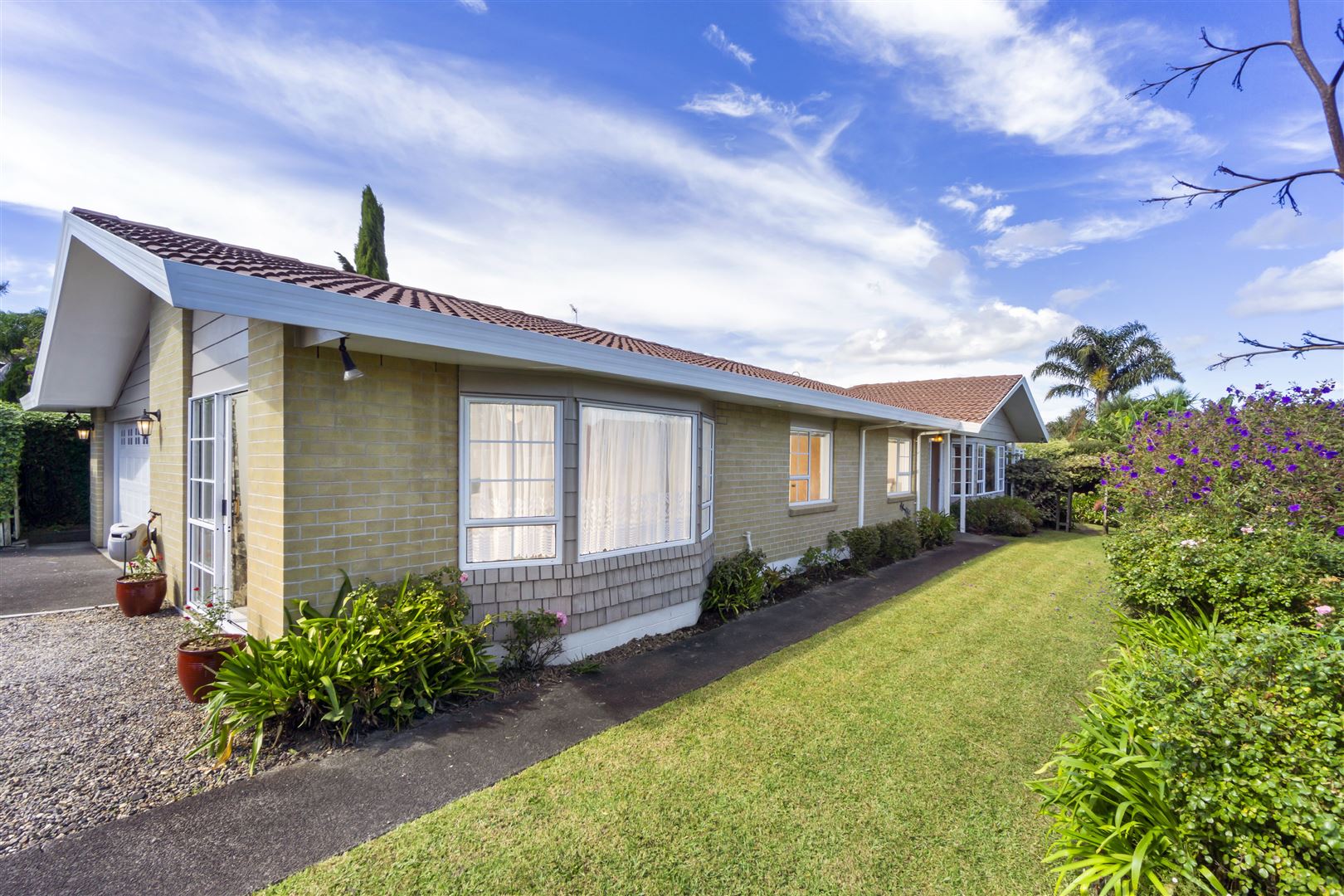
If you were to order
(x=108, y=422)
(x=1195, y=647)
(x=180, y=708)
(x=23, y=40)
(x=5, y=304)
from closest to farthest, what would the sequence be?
(x=1195, y=647)
(x=180, y=708)
(x=23, y=40)
(x=108, y=422)
(x=5, y=304)

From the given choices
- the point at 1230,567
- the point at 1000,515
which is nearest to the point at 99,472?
the point at 1230,567

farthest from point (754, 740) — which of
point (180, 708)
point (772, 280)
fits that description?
point (772, 280)

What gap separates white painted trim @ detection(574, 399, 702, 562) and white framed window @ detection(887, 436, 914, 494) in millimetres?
7527

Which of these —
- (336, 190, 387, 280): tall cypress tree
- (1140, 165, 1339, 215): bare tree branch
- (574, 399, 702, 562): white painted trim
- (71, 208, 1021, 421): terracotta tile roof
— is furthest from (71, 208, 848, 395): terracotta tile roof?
(336, 190, 387, 280): tall cypress tree

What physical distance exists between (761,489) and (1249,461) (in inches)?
222

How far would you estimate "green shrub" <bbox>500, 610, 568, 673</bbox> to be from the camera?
5230 mm

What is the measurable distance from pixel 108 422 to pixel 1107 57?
1697cm

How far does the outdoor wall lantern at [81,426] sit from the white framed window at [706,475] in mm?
13203

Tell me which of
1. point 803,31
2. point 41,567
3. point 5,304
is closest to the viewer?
point 803,31

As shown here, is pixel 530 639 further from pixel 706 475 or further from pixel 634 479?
pixel 706 475

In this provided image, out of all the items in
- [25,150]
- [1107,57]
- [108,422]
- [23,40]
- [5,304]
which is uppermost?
[5,304]

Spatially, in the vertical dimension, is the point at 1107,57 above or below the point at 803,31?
below

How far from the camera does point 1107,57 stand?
628 centimetres

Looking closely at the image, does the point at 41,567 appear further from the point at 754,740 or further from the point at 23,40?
the point at 754,740
